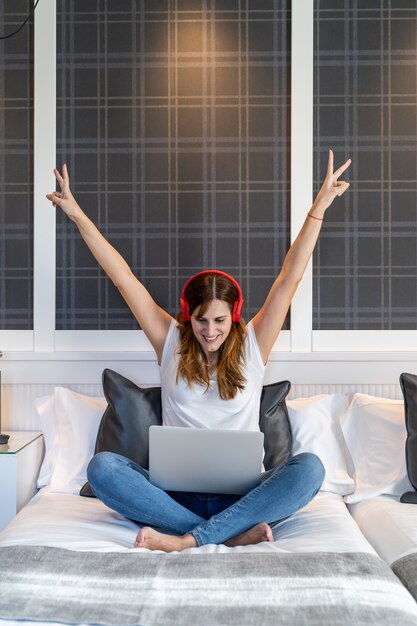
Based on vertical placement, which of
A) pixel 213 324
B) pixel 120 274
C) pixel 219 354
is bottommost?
pixel 219 354

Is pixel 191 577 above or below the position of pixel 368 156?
below

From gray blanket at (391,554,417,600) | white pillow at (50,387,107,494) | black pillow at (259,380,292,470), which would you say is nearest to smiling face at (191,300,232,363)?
black pillow at (259,380,292,470)

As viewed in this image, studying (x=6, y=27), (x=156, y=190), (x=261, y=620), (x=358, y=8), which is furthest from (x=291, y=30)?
(x=261, y=620)

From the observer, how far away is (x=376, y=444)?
A: 2.57 m

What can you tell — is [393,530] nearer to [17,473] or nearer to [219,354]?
[219,354]

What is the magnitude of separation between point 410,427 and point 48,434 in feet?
4.60

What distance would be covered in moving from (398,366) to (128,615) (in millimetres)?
1823

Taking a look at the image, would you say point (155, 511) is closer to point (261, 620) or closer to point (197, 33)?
point (261, 620)

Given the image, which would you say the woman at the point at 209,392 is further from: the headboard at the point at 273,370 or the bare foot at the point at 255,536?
the headboard at the point at 273,370

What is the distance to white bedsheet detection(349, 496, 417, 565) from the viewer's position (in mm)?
1907

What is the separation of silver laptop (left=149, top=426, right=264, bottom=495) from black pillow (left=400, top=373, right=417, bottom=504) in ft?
2.07

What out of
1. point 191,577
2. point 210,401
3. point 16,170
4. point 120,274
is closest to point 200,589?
point 191,577

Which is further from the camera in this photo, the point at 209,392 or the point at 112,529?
the point at 209,392

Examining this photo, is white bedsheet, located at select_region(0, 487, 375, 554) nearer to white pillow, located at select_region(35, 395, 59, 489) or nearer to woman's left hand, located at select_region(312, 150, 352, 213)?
white pillow, located at select_region(35, 395, 59, 489)
